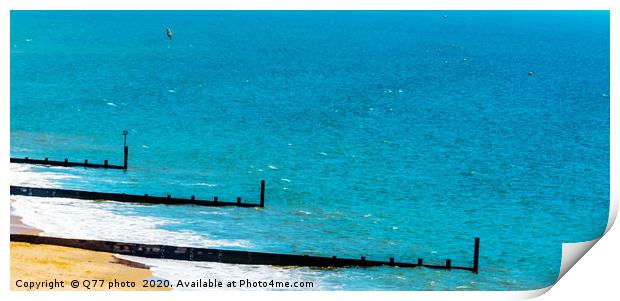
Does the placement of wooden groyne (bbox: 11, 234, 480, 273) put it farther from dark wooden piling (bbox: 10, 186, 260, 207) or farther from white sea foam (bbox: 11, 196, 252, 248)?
dark wooden piling (bbox: 10, 186, 260, 207)

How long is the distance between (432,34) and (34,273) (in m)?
58.7

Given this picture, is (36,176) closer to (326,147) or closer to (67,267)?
(67,267)

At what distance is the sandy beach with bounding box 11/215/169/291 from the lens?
17484 millimetres

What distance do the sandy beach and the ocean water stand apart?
85 centimetres

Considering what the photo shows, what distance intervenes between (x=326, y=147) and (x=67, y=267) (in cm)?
1703

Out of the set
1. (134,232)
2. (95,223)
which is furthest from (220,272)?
(95,223)

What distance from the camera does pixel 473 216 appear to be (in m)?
26.8

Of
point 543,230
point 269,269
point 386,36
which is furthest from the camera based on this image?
point 386,36

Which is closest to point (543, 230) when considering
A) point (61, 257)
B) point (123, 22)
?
point (61, 257)

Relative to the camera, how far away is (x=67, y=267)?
18078 millimetres

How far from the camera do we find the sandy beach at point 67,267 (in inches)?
688

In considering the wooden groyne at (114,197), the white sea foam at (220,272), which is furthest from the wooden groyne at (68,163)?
the white sea foam at (220,272)

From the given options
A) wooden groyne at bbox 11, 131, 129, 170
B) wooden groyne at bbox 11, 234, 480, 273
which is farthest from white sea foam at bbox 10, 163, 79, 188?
wooden groyne at bbox 11, 234, 480, 273

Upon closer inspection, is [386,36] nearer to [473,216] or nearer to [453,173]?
[453,173]
